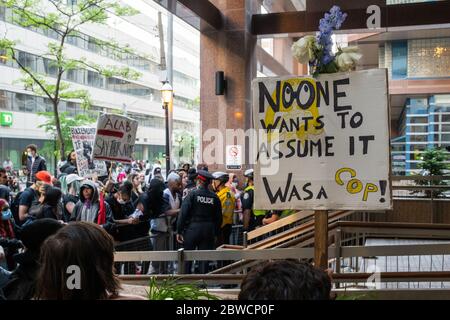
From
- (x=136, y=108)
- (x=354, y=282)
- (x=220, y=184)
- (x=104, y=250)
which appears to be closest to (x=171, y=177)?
(x=220, y=184)

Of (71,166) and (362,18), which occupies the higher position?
(362,18)

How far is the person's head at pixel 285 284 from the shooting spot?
2.22m

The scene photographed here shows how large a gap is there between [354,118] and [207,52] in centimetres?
1284

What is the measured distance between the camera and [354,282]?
17.5ft

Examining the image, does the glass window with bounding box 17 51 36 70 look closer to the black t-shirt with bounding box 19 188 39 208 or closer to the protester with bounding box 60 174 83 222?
the protester with bounding box 60 174 83 222

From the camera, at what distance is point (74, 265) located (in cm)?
266

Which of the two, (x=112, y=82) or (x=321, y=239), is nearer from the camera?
(x=321, y=239)

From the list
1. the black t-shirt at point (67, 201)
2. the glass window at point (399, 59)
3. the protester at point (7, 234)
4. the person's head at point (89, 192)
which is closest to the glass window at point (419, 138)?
the glass window at point (399, 59)

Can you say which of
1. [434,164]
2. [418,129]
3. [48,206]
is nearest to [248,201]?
[48,206]

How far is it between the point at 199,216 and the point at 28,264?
565 cm

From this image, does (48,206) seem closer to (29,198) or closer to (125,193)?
(29,198)

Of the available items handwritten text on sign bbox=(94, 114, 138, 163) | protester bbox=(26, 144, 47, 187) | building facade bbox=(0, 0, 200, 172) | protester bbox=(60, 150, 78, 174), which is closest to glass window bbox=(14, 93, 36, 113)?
building facade bbox=(0, 0, 200, 172)

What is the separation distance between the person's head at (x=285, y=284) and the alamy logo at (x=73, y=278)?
82cm
